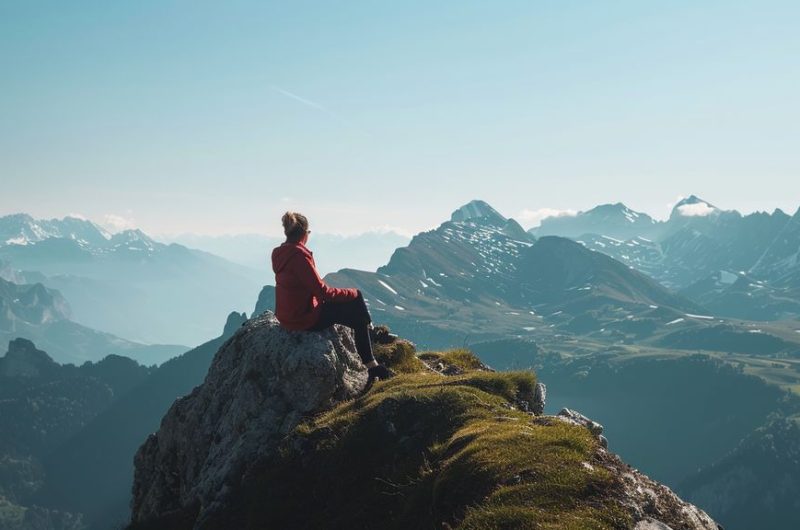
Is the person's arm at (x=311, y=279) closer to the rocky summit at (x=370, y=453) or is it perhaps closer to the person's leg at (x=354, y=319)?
the person's leg at (x=354, y=319)

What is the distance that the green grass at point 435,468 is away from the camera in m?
11.6

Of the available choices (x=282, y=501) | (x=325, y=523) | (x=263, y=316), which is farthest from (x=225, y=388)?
(x=325, y=523)

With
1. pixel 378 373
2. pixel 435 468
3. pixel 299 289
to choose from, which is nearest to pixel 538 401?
pixel 378 373

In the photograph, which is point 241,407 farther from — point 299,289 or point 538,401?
point 538,401

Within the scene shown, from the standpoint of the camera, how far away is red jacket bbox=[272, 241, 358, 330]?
20.7m

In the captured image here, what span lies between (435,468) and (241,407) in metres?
8.56

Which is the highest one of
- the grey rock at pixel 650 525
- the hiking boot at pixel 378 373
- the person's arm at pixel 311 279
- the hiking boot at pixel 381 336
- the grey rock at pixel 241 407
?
the person's arm at pixel 311 279

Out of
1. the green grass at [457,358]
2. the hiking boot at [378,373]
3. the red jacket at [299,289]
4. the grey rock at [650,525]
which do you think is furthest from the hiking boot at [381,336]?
the grey rock at [650,525]

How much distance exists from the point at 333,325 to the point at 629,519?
1291 centimetres

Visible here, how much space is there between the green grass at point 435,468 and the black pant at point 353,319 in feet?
5.95

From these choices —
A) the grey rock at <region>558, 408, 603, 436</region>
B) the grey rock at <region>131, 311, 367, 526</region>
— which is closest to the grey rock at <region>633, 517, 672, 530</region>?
the grey rock at <region>558, 408, 603, 436</region>

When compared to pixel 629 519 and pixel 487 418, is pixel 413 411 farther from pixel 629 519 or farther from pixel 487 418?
pixel 629 519

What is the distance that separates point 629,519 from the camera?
436 inches

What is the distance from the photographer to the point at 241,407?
67.6 feet
